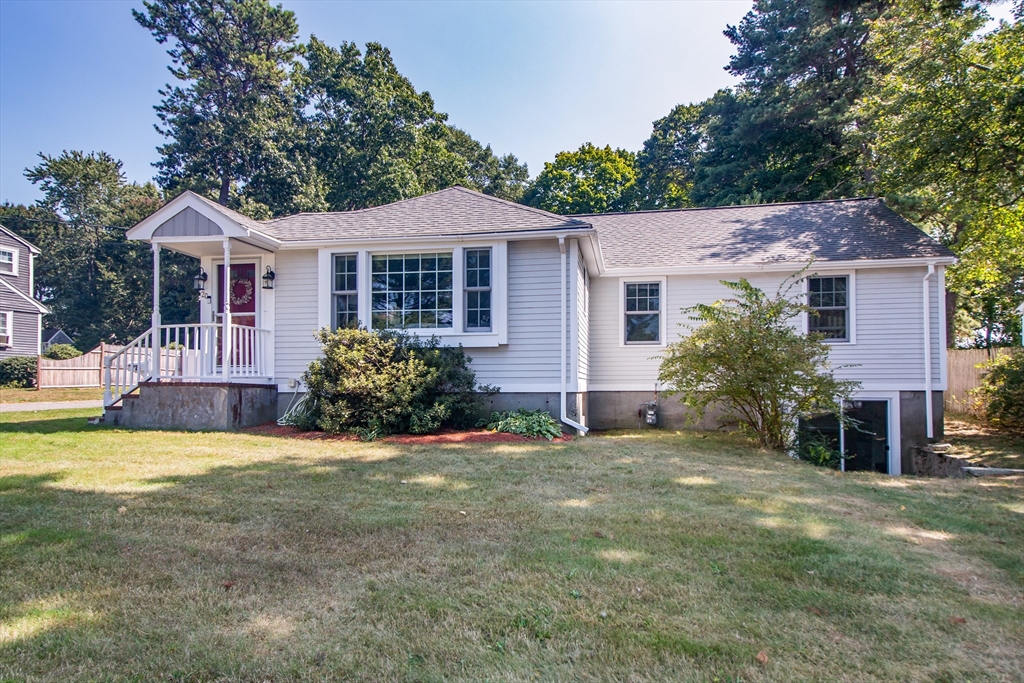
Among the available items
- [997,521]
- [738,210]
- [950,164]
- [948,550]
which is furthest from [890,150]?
[948,550]

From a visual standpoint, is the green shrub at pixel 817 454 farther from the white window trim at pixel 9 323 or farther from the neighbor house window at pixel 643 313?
the white window trim at pixel 9 323

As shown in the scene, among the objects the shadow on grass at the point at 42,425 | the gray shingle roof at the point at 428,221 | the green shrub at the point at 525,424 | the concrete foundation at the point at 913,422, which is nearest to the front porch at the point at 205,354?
the shadow on grass at the point at 42,425

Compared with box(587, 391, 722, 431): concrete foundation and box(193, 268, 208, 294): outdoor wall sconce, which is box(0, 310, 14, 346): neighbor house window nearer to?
box(193, 268, 208, 294): outdoor wall sconce

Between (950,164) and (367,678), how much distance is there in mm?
15180

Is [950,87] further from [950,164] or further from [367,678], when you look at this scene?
[367,678]

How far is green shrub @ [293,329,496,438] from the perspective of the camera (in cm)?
901

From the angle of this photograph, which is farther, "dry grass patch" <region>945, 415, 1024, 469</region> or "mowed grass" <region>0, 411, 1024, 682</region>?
"dry grass patch" <region>945, 415, 1024, 469</region>

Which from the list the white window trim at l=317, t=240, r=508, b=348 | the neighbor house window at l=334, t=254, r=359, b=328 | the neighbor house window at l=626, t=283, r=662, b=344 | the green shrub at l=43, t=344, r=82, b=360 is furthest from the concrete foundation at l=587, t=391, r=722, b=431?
the green shrub at l=43, t=344, r=82, b=360

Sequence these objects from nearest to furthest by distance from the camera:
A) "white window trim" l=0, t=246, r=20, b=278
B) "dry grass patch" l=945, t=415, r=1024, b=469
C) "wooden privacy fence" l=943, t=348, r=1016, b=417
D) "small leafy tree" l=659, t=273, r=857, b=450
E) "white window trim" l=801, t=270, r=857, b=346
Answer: "small leafy tree" l=659, t=273, r=857, b=450, "dry grass patch" l=945, t=415, r=1024, b=469, "white window trim" l=801, t=270, r=857, b=346, "wooden privacy fence" l=943, t=348, r=1016, b=417, "white window trim" l=0, t=246, r=20, b=278

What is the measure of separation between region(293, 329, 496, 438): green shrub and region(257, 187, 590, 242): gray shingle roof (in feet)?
6.73

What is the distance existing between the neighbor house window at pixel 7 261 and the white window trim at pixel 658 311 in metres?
31.9

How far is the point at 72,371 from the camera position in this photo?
24.7 metres

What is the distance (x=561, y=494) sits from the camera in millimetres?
5402

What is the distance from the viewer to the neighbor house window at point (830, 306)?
12.0m
